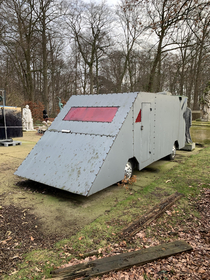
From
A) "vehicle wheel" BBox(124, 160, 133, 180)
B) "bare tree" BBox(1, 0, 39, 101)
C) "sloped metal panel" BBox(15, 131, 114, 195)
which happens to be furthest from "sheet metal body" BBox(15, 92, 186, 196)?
"bare tree" BBox(1, 0, 39, 101)

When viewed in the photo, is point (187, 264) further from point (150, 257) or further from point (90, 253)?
point (90, 253)

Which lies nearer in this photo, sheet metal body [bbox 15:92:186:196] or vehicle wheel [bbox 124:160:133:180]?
sheet metal body [bbox 15:92:186:196]

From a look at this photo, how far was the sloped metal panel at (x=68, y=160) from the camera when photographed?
164 inches

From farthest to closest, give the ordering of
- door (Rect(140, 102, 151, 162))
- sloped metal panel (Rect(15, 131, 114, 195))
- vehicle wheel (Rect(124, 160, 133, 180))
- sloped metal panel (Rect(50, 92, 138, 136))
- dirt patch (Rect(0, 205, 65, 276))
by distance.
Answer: door (Rect(140, 102, 151, 162)), vehicle wheel (Rect(124, 160, 133, 180)), sloped metal panel (Rect(50, 92, 138, 136)), sloped metal panel (Rect(15, 131, 114, 195)), dirt patch (Rect(0, 205, 65, 276))

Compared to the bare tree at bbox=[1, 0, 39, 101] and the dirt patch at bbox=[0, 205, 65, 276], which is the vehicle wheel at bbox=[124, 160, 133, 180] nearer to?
the dirt patch at bbox=[0, 205, 65, 276]

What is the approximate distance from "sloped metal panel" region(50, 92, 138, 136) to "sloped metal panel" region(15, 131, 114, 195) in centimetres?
17

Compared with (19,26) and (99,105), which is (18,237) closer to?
(99,105)

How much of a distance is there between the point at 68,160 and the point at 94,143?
2.14 feet

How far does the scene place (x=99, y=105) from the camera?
524cm

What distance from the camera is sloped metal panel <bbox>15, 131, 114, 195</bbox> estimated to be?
4.16 m

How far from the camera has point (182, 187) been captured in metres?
5.24

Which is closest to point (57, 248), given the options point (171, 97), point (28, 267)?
point (28, 267)

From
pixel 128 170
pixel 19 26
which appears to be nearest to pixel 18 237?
pixel 128 170

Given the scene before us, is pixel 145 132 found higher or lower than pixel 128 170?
higher
